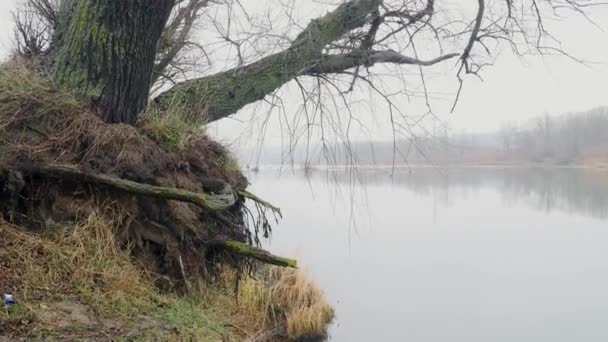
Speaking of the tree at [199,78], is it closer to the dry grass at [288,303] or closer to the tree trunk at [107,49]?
the tree trunk at [107,49]

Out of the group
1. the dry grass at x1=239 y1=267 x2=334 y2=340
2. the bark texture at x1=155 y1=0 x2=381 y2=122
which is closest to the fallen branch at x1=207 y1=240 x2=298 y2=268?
the bark texture at x1=155 y1=0 x2=381 y2=122

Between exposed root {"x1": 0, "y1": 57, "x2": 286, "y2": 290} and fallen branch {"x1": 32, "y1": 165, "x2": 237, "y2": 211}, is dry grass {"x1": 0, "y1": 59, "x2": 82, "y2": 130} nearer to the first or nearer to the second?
exposed root {"x1": 0, "y1": 57, "x2": 286, "y2": 290}

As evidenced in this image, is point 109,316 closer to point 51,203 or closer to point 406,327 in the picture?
point 51,203

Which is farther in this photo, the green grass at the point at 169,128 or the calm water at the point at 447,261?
the calm water at the point at 447,261

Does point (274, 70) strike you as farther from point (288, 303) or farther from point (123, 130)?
point (288, 303)

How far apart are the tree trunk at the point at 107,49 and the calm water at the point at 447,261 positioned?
1.33 m

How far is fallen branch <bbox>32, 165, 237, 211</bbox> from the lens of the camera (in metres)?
2.02

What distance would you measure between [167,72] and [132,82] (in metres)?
3.57

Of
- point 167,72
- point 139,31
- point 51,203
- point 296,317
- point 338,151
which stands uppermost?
point 167,72

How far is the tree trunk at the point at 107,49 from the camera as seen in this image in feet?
7.68

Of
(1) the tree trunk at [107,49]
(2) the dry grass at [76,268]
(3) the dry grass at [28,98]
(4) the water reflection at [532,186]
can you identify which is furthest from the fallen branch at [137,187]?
(4) the water reflection at [532,186]

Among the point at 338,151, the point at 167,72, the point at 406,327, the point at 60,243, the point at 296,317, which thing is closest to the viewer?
the point at 60,243

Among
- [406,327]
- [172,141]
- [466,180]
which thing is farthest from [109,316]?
[466,180]

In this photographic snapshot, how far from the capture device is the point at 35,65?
2.44 meters
